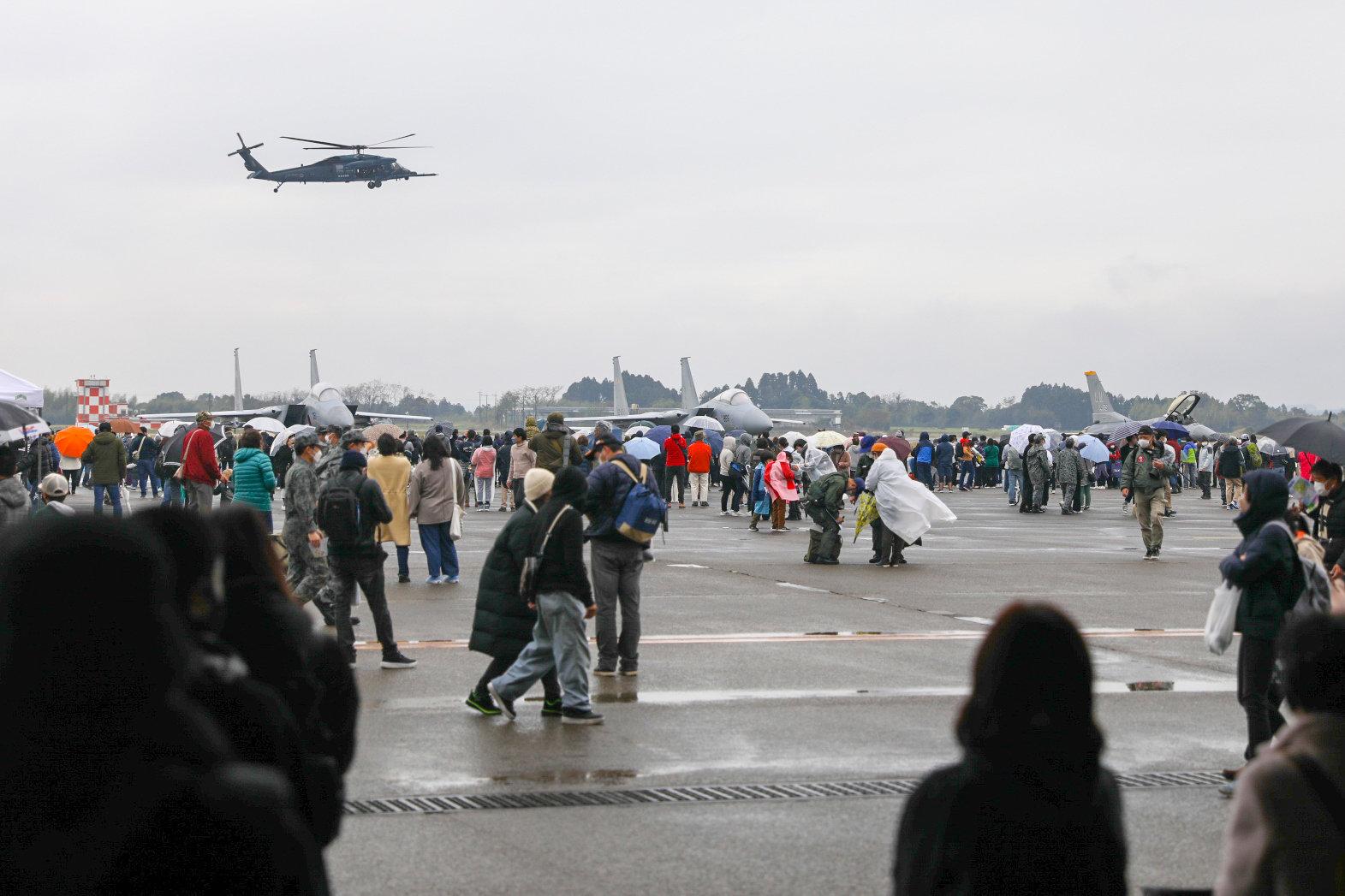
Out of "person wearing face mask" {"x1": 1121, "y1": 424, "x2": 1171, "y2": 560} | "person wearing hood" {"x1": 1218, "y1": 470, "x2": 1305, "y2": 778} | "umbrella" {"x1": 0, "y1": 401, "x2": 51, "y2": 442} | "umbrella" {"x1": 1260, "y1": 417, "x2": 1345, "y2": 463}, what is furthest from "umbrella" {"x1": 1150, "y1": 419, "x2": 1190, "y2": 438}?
"person wearing hood" {"x1": 1218, "y1": 470, "x2": 1305, "y2": 778}

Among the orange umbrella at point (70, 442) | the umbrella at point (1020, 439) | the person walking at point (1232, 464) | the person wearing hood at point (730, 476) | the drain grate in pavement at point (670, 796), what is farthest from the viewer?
the umbrella at point (1020, 439)

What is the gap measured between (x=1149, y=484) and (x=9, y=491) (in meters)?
15.3

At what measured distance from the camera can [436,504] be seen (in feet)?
57.4

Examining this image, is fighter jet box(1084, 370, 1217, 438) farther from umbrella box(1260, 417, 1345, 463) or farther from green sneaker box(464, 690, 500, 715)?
green sneaker box(464, 690, 500, 715)

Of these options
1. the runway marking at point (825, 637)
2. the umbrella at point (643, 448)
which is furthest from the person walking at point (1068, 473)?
the runway marking at point (825, 637)

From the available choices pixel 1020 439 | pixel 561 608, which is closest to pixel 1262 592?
pixel 561 608

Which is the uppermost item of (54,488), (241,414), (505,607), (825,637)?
(241,414)

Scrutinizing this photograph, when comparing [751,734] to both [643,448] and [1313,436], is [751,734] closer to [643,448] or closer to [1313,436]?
[1313,436]

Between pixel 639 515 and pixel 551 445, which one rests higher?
pixel 551 445

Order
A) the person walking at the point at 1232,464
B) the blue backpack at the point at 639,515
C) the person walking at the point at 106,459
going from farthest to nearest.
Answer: the person walking at the point at 1232,464 < the person walking at the point at 106,459 < the blue backpack at the point at 639,515

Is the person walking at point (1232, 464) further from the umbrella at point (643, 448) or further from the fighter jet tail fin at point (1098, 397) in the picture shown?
the fighter jet tail fin at point (1098, 397)

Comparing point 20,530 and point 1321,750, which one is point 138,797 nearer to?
point 20,530

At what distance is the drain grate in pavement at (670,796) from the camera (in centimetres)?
735

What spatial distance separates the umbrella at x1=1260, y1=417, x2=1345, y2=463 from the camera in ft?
58.4
